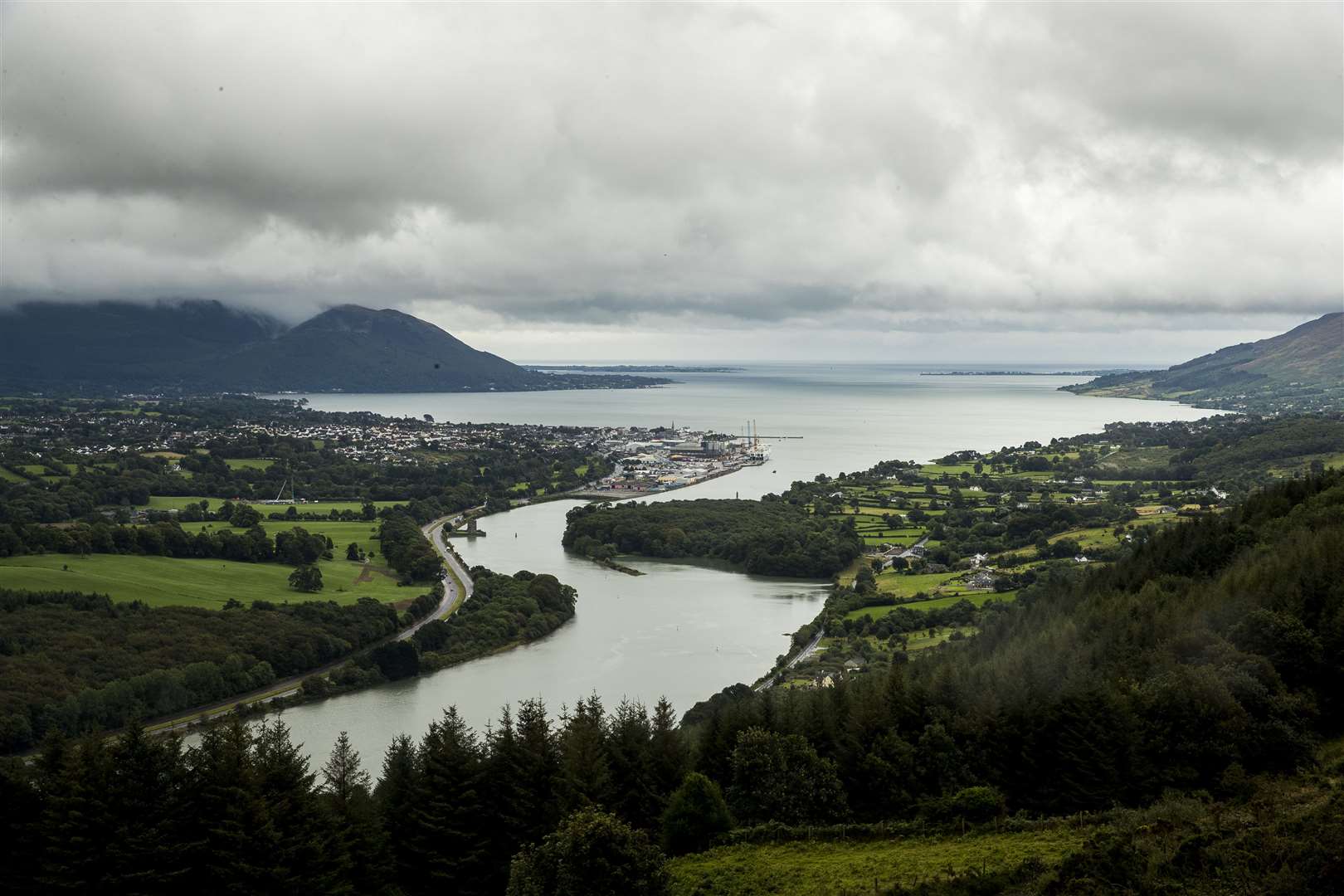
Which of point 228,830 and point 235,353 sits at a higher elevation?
point 235,353

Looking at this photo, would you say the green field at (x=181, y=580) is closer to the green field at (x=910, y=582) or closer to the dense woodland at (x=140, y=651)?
the dense woodland at (x=140, y=651)

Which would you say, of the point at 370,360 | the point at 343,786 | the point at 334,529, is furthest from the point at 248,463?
the point at 370,360

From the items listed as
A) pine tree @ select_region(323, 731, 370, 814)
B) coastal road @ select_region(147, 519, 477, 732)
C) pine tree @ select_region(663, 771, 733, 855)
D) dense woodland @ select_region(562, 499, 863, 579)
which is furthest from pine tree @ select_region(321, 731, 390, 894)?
dense woodland @ select_region(562, 499, 863, 579)

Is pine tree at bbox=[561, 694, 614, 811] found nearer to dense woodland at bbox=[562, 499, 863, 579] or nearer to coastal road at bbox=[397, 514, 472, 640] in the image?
coastal road at bbox=[397, 514, 472, 640]

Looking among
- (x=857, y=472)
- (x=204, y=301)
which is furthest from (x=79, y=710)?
(x=204, y=301)

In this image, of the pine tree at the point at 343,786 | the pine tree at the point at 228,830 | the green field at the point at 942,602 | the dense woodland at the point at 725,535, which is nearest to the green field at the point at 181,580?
the dense woodland at the point at 725,535

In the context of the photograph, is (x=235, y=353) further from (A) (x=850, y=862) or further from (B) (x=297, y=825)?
(A) (x=850, y=862)
